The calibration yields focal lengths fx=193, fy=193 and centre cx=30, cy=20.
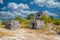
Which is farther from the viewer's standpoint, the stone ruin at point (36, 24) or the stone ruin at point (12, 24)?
the stone ruin at point (36, 24)

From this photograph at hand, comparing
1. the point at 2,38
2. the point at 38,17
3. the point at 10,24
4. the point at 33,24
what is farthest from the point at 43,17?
the point at 2,38

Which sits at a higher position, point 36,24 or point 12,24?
point 12,24

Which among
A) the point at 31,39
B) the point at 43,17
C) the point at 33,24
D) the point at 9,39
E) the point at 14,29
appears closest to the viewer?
the point at 9,39

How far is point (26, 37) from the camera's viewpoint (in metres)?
38.2

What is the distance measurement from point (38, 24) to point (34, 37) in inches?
479

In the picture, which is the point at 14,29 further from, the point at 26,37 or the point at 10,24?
the point at 26,37

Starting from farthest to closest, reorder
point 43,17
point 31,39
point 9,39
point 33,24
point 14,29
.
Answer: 1. point 43,17
2. point 33,24
3. point 14,29
4. point 31,39
5. point 9,39

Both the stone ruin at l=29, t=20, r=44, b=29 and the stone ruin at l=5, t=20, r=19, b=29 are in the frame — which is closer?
the stone ruin at l=5, t=20, r=19, b=29

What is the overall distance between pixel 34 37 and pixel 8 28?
497 inches

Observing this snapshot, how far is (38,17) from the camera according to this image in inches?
2736

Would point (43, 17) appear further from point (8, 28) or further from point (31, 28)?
point (8, 28)

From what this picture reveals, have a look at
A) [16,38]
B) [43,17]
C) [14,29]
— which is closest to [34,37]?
[16,38]

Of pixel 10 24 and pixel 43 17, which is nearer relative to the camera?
pixel 10 24

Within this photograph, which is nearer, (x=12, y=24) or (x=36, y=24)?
(x=12, y=24)
